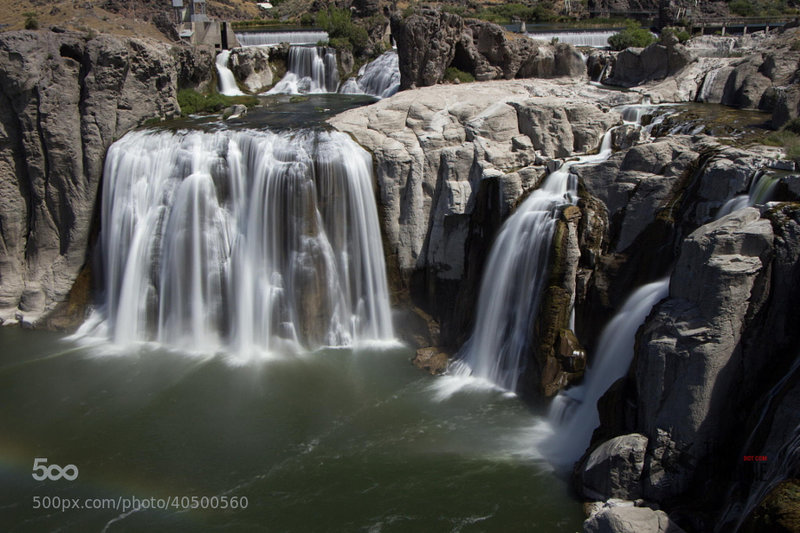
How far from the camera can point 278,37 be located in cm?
4259

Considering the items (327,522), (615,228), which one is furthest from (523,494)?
(615,228)

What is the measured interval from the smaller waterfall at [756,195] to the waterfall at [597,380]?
194 cm

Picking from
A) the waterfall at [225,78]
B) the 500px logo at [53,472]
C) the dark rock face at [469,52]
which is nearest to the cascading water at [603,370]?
the 500px logo at [53,472]

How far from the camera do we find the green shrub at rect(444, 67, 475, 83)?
92.4 feet

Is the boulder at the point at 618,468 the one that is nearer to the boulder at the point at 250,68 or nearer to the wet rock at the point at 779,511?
the wet rock at the point at 779,511

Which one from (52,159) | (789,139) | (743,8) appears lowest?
(52,159)

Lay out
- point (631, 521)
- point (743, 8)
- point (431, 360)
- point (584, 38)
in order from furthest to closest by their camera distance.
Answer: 1. point (743, 8)
2. point (584, 38)
3. point (431, 360)
4. point (631, 521)

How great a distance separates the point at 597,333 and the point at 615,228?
2.66 m

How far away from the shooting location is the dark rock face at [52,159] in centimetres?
2008

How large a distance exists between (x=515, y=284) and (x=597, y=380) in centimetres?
331

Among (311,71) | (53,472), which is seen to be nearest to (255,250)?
(53,472)

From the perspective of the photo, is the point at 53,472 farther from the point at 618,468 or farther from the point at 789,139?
the point at 789,139

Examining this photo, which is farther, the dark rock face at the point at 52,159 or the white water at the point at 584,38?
the white water at the point at 584,38

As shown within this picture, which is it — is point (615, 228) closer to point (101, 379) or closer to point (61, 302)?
point (101, 379)
